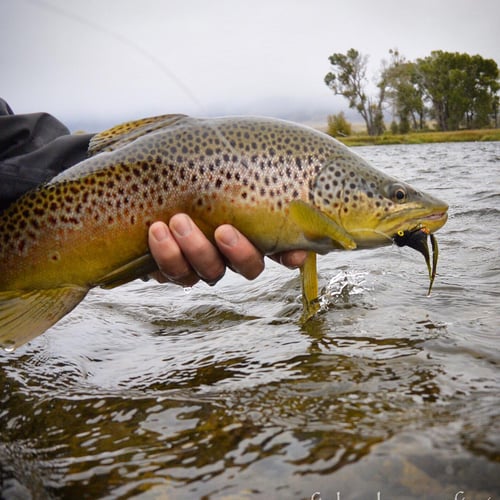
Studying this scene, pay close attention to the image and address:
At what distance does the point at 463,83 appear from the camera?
58.8 m

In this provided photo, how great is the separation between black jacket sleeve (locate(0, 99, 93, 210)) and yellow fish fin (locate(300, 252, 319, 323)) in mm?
1509

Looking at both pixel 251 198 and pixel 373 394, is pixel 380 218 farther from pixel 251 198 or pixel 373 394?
pixel 373 394

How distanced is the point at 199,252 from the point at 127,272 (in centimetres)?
37

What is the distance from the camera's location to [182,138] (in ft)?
8.27

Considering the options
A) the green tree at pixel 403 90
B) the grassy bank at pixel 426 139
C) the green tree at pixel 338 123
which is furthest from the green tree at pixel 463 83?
→ the green tree at pixel 338 123

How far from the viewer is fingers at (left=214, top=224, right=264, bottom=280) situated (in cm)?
246

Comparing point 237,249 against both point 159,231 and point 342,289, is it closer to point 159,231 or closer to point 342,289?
point 159,231

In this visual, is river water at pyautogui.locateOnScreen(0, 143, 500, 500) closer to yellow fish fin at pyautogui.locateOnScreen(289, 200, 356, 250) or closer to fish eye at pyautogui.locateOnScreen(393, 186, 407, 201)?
yellow fish fin at pyautogui.locateOnScreen(289, 200, 356, 250)

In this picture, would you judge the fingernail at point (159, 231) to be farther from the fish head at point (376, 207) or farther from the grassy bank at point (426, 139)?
the grassy bank at point (426, 139)

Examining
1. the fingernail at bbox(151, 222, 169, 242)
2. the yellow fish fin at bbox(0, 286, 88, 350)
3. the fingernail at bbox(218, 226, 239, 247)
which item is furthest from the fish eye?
the yellow fish fin at bbox(0, 286, 88, 350)

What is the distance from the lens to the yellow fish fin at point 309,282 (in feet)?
9.34

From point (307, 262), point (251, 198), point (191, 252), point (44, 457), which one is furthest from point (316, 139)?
point (44, 457)

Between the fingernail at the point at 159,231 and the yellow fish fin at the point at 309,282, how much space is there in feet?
2.71

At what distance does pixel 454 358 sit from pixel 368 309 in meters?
1.00
